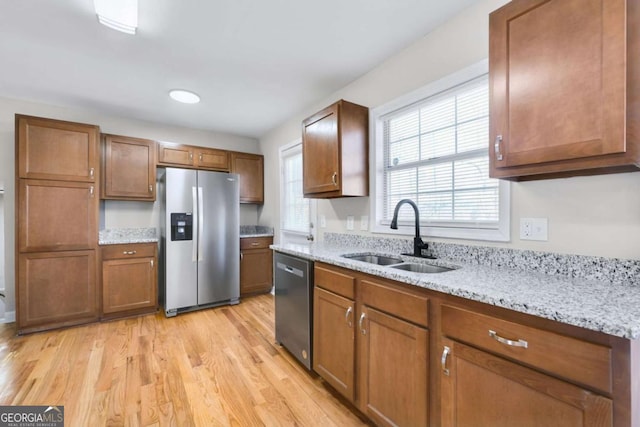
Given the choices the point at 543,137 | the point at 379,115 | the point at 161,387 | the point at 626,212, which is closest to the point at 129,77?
the point at 379,115

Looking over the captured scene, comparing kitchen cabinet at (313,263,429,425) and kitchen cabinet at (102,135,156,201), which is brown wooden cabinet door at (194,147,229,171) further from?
kitchen cabinet at (313,263,429,425)

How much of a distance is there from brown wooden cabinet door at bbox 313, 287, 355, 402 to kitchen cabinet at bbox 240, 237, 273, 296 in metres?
2.16

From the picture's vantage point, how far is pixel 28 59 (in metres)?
2.25

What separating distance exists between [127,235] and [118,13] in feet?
8.88

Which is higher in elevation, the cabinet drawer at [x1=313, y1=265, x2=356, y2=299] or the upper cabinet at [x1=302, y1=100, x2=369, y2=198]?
the upper cabinet at [x1=302, y1=100, x2=369, y2=198]

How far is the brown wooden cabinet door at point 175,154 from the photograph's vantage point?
355 centimetres

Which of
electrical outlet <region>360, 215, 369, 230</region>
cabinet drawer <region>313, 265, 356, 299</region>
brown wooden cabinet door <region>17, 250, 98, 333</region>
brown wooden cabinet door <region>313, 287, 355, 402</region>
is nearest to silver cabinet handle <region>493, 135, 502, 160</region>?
cabinet drawer <region>313, 265, 356, 299</region>

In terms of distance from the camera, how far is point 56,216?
2.83 m

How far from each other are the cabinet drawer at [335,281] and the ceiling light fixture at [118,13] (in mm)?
2011

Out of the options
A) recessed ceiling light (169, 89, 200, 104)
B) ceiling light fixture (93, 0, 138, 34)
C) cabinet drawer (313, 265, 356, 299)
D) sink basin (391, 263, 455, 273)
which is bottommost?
cabinet drawer (313, 265, 356, 299)

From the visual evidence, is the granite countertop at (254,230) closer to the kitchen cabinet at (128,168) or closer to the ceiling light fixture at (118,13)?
the kitchen cabinet at (128,168)

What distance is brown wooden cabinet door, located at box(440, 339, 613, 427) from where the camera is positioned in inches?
31.6

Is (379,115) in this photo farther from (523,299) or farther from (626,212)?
(523,299)

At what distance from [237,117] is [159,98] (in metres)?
0.91
